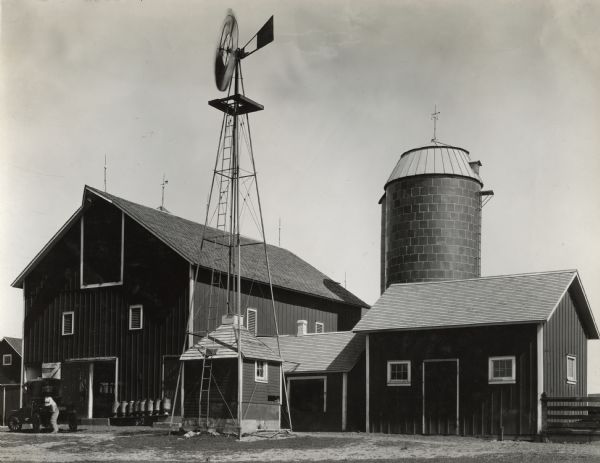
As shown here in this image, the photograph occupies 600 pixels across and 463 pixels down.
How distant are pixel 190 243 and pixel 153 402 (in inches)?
268

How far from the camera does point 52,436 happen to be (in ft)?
95.0

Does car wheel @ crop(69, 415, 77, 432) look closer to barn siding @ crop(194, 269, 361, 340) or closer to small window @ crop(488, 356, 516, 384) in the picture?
barn siding @ crop(194, 269, 361, 340)

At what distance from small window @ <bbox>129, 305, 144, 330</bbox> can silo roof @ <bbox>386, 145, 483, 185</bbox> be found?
12.7 metres

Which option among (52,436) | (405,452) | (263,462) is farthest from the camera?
(52,436)

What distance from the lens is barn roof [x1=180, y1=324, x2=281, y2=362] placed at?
29797 mm

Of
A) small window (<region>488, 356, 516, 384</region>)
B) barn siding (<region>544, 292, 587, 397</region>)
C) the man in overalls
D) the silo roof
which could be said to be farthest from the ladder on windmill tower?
the silo roof

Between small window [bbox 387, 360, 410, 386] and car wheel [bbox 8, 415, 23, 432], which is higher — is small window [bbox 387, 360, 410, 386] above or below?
above

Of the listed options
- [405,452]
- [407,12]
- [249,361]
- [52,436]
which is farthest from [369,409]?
[407,12]

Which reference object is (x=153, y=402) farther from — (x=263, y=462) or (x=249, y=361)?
(x=263, y=462)

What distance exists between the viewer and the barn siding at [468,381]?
2888cm

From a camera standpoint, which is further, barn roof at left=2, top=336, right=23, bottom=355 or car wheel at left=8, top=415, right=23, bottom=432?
barn roof at left=2, top=336, right=23, bottom=355

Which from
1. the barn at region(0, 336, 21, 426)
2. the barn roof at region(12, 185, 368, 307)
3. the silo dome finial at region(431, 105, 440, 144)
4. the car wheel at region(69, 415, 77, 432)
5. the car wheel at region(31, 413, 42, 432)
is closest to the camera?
the car wheel at region(31, 413, 42, 432)

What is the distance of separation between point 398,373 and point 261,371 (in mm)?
4872

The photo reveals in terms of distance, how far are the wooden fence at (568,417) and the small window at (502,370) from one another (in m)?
1.32
